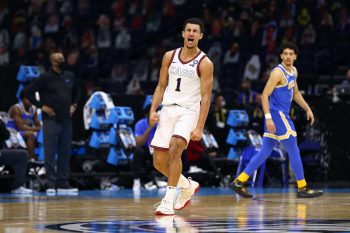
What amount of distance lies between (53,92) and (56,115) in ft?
1.18

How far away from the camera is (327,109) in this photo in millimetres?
17562

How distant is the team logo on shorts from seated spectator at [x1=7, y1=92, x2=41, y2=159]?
23.9 ft

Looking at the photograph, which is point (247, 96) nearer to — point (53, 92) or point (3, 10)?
point (53, 92)

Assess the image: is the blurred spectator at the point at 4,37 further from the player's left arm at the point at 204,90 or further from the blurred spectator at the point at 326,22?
the player's left arm at the point at 204,90

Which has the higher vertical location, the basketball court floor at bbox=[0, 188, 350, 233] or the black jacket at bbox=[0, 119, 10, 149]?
the black jacket at bbox=[0, 119, 10, 149]

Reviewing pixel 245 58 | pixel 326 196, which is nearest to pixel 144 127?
pixel 326 196

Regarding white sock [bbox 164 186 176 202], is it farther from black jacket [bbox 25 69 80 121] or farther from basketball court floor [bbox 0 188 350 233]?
black jacket [bbox 25 69 80 121]

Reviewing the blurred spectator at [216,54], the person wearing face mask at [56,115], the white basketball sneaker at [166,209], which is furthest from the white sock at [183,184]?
the blurred spectator at [216,54]

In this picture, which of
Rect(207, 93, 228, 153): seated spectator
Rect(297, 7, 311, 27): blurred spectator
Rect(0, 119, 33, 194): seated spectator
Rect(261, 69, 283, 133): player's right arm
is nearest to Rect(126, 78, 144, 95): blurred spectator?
Rect(207, 93, 228, 153): seated spectator

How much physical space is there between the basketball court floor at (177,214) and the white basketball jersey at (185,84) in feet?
3.69

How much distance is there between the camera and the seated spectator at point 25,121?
1558 centimetres

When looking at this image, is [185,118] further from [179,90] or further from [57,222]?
[57,222]

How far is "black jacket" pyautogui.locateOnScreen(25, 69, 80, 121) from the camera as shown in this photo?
14.6 metres

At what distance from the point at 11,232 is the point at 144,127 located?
8900 mm
